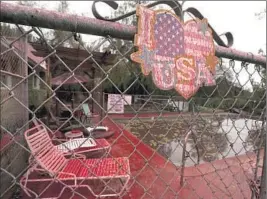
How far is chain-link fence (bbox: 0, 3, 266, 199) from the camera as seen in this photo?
2.85ft

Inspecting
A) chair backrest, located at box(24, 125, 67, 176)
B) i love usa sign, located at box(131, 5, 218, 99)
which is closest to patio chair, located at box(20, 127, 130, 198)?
chair backrest, located at box(24, 125, 67, 176)

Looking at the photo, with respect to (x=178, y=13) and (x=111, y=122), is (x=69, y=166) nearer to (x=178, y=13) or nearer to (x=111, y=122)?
(x=111, y=122)

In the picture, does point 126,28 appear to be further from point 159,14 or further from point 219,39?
point 219,39

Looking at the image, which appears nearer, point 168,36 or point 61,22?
point 61,22

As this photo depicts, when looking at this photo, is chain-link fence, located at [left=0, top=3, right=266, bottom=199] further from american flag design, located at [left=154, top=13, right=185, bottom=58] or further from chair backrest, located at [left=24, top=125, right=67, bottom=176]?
american flag design, located at [left=154, top=13, right=185, bottom=58]

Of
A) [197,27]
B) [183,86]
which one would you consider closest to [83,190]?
[183,86]

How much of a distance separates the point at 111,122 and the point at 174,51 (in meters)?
0.86

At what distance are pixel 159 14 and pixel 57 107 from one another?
7.90m

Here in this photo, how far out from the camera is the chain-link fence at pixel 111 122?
0.87 m

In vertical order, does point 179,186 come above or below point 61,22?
below

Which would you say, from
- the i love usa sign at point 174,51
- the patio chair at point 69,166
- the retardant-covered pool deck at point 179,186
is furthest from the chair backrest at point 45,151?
the i love usa sign at point 174,51

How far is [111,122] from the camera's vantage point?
1.72 metres

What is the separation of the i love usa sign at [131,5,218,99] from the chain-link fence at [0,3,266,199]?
7 centimetres

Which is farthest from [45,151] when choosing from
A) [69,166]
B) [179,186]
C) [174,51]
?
[174,51]
